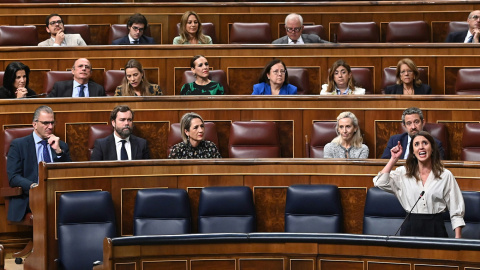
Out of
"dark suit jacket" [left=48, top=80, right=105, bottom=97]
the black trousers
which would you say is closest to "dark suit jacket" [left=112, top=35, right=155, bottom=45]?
"dark suit jacket" [left=48, top=80, right=105, bottom=97]

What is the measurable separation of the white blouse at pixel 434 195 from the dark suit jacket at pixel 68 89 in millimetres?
1202

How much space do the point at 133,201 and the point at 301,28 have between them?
48.6 inches

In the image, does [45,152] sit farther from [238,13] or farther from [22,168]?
[238,13]

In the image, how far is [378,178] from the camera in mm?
A: 2160

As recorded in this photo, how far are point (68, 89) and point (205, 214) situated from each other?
93 centimetres

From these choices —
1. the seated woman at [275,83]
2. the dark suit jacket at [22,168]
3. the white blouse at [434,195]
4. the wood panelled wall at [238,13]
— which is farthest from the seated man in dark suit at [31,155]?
the wood panelled wall at [238,13]

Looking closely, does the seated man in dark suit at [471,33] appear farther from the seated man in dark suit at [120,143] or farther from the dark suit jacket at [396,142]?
the seated man in dark suit at [120,143]

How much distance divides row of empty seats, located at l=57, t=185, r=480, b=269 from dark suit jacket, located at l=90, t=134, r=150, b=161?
305mm

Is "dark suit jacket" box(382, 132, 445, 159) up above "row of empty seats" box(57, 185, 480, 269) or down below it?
above

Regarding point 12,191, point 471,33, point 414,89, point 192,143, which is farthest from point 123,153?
point 471,33

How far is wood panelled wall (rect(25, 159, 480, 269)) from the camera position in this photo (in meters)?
2.33

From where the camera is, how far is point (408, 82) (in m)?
2.95

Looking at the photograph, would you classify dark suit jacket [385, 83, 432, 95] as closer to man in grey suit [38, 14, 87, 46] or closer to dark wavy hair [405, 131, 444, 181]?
dark wavy hair [405, 131, 444, 181]

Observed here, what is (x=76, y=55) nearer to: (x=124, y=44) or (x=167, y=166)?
(x=124, y=44)
